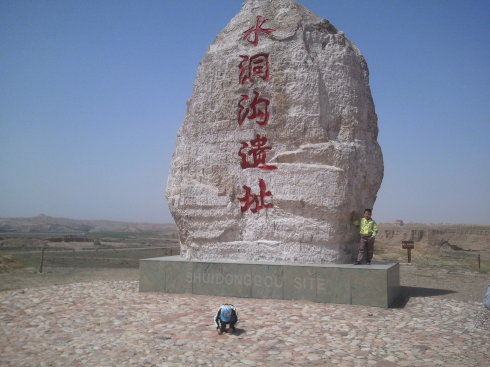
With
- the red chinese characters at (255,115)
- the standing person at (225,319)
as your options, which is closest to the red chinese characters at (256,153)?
the red chinese characters at (255,115)

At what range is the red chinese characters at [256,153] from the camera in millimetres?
8555

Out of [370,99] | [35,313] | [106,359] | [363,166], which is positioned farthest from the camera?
[370,99]

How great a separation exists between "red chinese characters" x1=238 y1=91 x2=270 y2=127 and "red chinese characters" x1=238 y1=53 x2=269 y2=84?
355 mm

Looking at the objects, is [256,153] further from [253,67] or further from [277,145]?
[253,67]

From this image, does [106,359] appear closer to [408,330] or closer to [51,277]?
[408,330]

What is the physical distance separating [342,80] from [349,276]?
149 inches

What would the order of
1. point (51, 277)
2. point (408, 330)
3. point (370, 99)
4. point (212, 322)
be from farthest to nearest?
point (51, 277)
point (370, 99)
point (212, 322)
point (408, 330)

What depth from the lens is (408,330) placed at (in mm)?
5586

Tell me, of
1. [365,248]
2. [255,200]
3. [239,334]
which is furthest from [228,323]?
[365,248]

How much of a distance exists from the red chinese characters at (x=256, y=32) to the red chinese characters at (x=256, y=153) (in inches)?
82.3

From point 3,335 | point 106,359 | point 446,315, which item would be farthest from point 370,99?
point 3,335

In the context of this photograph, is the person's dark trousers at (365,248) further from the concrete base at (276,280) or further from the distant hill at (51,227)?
the distant hill at (51,227)

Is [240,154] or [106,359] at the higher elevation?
[240,154]

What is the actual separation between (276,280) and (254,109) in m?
3.51
